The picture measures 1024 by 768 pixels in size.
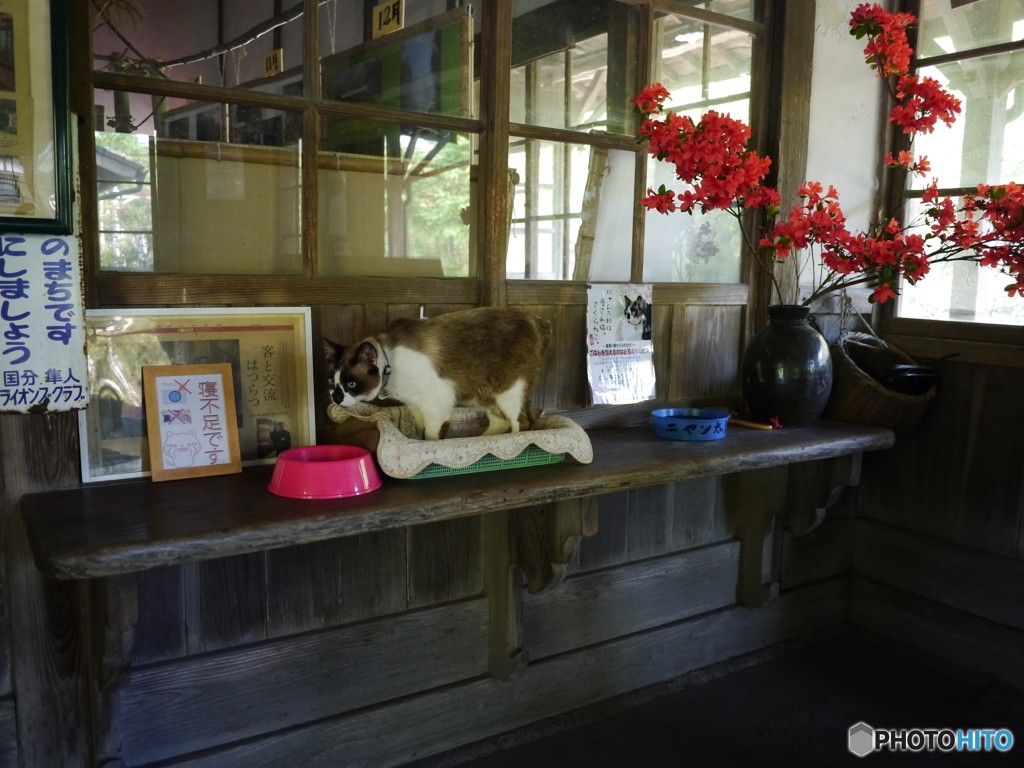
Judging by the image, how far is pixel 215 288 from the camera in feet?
4.98

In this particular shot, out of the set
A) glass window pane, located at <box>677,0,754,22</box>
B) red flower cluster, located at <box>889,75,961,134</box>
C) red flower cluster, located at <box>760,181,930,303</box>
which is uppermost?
glass window pane, located at <box>677,0,754,22</box>

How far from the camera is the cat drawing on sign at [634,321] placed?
203 centimetres

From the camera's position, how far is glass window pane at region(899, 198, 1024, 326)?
7.45 feet

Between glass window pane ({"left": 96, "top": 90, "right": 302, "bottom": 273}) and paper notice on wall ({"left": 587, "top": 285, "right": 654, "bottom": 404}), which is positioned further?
paper notice on wall ({"left": 587, "top": 285, "right": 654, "bottom": 404})

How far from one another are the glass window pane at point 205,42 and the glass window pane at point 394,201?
15 centimetres

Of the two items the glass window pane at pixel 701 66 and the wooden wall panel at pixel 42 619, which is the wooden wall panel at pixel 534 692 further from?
the glass window pane at pixel 701 66

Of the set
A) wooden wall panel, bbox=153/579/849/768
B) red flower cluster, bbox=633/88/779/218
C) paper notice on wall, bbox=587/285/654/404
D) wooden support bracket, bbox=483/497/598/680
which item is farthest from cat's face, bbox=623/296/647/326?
wooden wall panel, bbox=153/579/849/768

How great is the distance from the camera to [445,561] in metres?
1.88

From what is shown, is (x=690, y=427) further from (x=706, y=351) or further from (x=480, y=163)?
(x=480, y=163)

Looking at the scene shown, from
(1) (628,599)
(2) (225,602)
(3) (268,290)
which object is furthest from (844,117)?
(2) (225,602)

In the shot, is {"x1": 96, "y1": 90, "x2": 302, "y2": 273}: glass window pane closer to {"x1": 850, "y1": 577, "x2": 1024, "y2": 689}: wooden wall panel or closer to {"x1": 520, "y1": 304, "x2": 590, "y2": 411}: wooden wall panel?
{"x1": 520, "y1": 304, "x2": 590, "y2": 411}: wooden wall panel

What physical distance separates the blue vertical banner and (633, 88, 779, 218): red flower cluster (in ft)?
4.05

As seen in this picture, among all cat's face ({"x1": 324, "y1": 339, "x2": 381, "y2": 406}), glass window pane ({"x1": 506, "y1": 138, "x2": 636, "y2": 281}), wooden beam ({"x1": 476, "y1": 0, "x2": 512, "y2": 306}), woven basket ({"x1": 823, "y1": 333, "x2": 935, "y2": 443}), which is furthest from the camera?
woven basket ({"x1": 823, "y1": 333, "x2": 935, "y2": 443})

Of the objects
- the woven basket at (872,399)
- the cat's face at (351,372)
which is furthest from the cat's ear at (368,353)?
the woven basket at (872,399)
